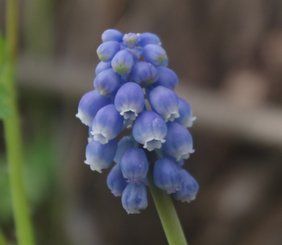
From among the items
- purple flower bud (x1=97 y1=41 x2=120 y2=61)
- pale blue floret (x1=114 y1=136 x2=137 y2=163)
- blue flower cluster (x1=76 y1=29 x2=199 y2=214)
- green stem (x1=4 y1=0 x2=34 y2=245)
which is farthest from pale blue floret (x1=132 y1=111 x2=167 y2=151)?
green stem (x1=4 y1=0 x2=34 y2=245)

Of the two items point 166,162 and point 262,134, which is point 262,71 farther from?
point 166,162

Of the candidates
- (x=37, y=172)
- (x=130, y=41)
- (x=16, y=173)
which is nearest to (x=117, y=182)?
(x=130, y=41)

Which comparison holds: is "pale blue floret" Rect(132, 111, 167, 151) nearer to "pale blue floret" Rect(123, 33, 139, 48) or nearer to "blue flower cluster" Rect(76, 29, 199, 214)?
"blue flower cluster" Rect(76, 29, 199, 214)

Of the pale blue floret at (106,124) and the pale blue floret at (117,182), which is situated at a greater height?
the pale blue floret at (106,124)

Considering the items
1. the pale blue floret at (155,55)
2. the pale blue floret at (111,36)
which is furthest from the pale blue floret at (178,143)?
the pale blue floret at (111,36)

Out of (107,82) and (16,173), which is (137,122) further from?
(16,173)

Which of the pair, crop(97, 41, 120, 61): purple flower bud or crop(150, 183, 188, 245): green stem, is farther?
crop(97, 41, 120, 61): purple flower bud

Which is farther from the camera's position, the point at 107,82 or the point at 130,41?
the point at 130,41

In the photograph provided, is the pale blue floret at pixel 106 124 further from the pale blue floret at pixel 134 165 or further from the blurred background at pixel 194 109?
the blurred background at pixel 194 109
